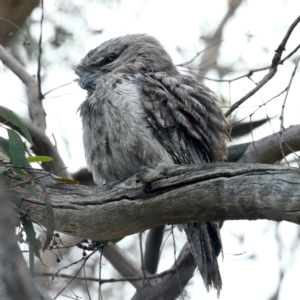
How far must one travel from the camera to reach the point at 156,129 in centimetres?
262

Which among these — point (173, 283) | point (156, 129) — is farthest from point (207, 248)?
point (156, 129)

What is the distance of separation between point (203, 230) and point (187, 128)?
0.57m

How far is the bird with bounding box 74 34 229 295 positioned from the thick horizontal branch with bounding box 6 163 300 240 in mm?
449

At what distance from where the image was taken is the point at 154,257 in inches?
144

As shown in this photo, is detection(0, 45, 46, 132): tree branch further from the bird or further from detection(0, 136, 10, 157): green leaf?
detection(0, 136, 10, 157): green leaf

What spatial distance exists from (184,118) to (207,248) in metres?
0.73

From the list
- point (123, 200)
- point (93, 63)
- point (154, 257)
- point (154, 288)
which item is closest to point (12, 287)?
point (123, 200)

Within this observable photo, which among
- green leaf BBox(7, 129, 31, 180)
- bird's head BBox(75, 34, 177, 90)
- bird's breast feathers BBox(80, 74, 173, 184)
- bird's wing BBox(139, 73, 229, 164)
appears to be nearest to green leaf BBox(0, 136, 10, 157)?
green leaf BBox(7, 129, 31, 180)

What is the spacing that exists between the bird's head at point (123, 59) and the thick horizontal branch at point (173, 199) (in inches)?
44.7

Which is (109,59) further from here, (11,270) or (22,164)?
(11,270)

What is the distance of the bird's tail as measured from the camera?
2.60m

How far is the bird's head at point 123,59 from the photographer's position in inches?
127

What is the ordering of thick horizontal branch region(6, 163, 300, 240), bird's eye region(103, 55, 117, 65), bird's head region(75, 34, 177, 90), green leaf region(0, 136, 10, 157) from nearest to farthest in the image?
thick horizontal branch region(6, 163, 300, 240)
green leaf region(0, 136, 10, 157)
bird's head region(75, 34, 177, 90)
bird's eye region(103, 55, 117, 65)

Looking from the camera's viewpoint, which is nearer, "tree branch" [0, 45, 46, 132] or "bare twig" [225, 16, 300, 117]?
"bare twig" [225, 16, 300, 117]
